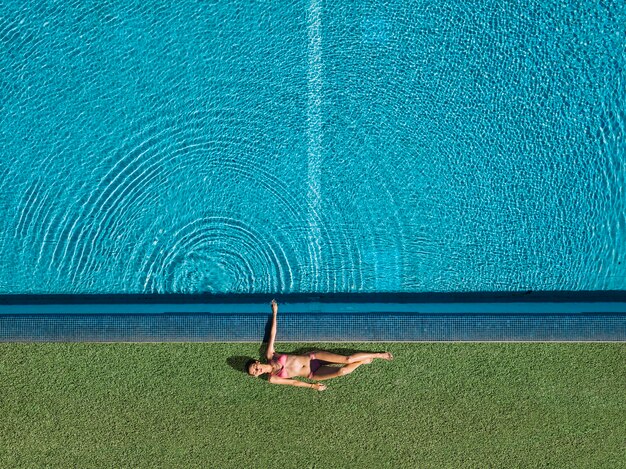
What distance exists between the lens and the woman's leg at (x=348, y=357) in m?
4.38

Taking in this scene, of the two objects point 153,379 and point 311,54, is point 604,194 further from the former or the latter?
point 153,379

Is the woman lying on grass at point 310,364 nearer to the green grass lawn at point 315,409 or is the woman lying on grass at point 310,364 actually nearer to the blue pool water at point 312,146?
the green grass lawn at point 315,409

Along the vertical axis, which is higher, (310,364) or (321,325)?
(321,325)

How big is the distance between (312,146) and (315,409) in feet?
8.69

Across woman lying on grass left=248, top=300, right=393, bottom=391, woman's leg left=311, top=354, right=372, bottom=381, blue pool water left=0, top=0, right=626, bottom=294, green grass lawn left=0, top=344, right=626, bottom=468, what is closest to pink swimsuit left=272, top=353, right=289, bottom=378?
woman lying on grass left=248, top=300, right=393, bottom=391

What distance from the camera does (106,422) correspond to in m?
4.54

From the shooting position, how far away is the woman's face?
13.8 ft

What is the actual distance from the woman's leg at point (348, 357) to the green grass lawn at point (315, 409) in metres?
0.08

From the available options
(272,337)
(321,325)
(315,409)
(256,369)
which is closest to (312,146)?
(321,325)

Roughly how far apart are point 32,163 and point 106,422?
2.71 meters

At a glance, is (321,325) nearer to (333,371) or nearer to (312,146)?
(333,371)

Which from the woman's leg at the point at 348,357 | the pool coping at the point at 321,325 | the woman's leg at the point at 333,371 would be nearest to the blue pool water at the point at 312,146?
the pool coping at the point at 321,325

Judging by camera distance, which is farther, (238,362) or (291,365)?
(238,362)

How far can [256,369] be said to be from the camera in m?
4.21
